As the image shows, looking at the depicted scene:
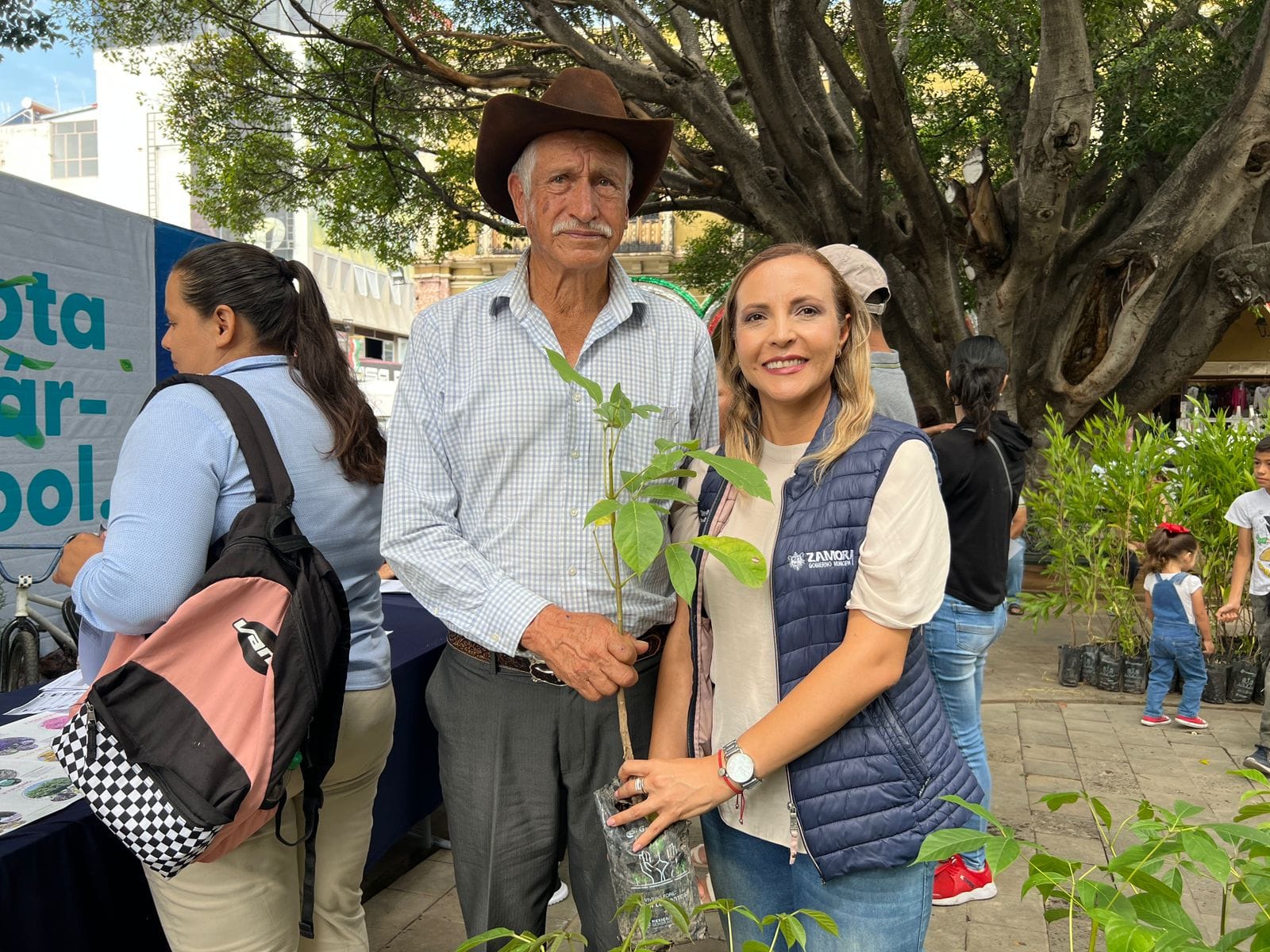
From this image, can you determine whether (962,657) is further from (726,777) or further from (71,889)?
(71,889)

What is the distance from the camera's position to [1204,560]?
626 cm

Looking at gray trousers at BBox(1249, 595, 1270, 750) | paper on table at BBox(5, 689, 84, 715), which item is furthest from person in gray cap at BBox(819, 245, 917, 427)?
gray trousers at BBox(1249, 595, 1270, 750)

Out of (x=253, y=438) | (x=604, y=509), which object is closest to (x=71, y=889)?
(x=253, y=438)

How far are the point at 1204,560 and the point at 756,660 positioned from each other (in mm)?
5883

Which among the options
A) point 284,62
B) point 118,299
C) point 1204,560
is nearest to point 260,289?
point 118,299

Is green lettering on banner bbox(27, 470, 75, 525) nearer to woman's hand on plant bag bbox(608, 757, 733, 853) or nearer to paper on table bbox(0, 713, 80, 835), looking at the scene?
paper on table bbox(0, 713, 80, 835)

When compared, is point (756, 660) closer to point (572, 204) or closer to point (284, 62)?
point (572, 204)

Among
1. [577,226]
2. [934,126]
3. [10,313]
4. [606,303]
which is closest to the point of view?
[577,226]

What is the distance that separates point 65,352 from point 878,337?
324 centimetres

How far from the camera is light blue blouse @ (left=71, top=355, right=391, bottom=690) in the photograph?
1.57 meters

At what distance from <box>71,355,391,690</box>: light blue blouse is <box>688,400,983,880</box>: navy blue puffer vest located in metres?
0.96

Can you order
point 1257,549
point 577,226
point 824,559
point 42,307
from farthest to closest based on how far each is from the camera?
1. point 1257,549
2. point 42,307
3. point 577,226
4. point 824,559

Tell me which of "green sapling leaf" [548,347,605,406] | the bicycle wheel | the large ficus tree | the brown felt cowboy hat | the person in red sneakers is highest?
the large ficus tree

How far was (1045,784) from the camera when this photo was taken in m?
4.63
